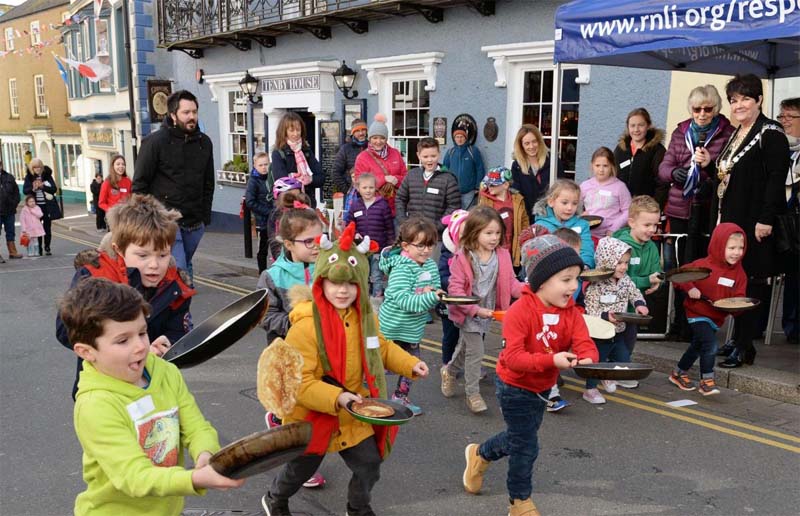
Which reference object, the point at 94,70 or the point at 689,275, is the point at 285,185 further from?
the point at 94,70

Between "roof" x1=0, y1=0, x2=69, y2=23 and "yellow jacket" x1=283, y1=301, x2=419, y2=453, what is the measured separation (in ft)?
110

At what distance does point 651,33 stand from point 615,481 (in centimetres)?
367

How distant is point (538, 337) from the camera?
339 centimetres

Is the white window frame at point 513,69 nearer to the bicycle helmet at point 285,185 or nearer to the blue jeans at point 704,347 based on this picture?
the bicycle helmet at point 285,185

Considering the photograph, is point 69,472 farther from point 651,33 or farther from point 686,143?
point 686,143

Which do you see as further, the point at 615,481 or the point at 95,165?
the point at 95,165

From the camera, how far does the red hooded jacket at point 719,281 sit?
17.3ft

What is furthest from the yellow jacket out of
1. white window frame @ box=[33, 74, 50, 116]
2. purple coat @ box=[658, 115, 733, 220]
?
white window frame @ box=[33, 74, 50, 116]

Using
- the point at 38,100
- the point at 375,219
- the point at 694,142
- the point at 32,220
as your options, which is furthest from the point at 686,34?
the point at 38,100

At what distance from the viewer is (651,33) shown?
18.7ft

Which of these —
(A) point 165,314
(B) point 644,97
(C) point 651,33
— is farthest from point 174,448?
(B) point 644,97

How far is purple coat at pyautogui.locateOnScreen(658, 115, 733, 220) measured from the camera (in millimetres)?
6406

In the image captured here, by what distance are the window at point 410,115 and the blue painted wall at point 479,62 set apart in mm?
434

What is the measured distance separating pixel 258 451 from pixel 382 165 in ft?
23.4
